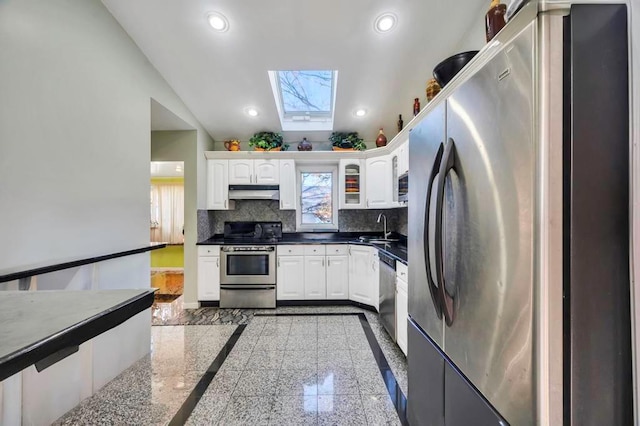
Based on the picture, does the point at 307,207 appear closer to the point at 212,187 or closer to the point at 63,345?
the point at 212,187

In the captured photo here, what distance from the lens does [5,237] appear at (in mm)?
1385

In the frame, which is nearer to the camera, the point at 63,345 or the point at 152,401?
the point at 63,345

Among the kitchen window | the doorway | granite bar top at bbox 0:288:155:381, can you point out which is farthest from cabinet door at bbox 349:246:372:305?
the doorway

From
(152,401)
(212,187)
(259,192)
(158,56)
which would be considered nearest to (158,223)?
(212,187)

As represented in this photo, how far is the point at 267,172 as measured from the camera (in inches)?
158

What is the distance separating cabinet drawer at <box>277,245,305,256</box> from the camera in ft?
12.2

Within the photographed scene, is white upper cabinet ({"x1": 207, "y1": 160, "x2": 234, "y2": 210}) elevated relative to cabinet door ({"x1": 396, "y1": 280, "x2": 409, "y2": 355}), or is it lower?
elevated

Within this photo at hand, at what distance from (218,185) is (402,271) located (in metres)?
2.98

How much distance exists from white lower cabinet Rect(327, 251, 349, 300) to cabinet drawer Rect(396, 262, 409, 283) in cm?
138

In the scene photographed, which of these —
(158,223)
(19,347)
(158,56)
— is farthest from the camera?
(158,223)

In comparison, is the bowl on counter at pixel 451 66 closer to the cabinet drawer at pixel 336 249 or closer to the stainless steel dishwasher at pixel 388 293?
the stainless steel dishwasher at pixel 388 293

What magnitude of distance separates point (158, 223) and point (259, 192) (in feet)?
13.1

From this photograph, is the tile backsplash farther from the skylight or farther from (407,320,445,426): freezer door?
(407,320,445,426): freezer door

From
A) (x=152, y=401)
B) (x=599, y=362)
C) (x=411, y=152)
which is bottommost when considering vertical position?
(x=152, y=401)
